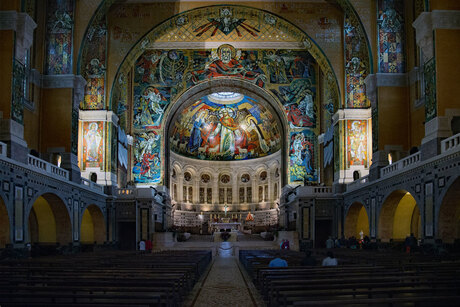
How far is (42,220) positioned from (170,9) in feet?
49.8

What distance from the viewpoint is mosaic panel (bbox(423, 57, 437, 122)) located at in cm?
1866

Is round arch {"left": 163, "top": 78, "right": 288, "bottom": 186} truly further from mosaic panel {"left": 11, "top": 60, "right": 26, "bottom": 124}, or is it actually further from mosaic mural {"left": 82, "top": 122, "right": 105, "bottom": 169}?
mosaic panel {"left": 11, "top": 60, "right": 26, "bottom": 124}

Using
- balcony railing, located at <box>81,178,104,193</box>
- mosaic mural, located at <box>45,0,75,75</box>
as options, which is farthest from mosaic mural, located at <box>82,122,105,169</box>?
mosaic mural, located at <box>45,0,75,75</box>

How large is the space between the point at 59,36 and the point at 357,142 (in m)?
17.8

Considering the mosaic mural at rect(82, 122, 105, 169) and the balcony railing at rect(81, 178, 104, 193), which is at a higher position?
the mosaic mural at rect(82, 122, 105, 169)

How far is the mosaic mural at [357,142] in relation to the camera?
3048cm

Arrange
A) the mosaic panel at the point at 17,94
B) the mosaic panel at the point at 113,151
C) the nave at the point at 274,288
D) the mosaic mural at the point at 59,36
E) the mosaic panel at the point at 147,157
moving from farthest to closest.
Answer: the mosaic panel at the point at 147,157, the mosaic panel at the point at 113,151, the mosaic mural at the point at 59,36, the mosaic panel at the point at 17,94, the nave at the point at 274,288

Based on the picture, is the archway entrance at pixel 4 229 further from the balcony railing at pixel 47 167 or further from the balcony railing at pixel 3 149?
the balcony railing at pixel 47 167

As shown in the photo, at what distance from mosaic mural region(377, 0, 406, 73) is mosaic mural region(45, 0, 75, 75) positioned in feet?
50.7

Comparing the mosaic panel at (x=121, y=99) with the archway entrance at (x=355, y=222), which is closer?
the archway entrance at (x=355, y=222)

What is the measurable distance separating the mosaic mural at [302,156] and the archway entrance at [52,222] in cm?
1975

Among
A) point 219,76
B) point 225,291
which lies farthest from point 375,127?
point 219,76

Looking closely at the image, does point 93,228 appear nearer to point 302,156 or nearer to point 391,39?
point 302,156

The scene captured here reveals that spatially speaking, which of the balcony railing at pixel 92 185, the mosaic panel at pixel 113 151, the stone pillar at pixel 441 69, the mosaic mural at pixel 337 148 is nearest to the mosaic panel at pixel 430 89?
the stone pillar at pixel 441 69
